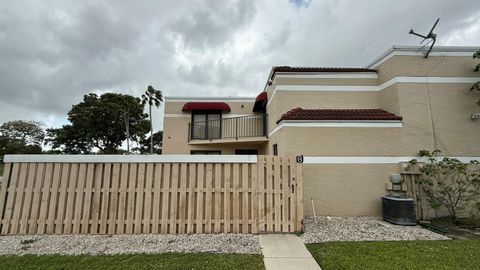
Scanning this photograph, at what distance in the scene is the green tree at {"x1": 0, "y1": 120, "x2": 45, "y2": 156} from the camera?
35.1 metres

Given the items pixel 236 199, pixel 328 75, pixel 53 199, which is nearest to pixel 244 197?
pixel 236 199

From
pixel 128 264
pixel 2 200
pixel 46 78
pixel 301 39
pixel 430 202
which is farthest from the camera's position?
pixel 46 78

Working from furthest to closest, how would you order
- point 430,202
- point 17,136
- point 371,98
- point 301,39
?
point 17,136 < point 301,39 < point 371,98 < point 430,202

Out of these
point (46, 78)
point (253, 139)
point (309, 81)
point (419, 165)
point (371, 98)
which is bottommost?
point (419, 165)

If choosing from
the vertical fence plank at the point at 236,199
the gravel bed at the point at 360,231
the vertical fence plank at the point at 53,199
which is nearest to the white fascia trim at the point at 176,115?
the vertical fence plank at the point at 53,199

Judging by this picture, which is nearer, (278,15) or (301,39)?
(278,15)

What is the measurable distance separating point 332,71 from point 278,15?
4078 millimetres

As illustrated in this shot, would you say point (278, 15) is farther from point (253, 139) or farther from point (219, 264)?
point (219, 264)

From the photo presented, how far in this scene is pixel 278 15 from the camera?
10391mm

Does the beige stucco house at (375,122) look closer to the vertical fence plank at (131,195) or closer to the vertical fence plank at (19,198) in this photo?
the vertical fence plank at (131,195)

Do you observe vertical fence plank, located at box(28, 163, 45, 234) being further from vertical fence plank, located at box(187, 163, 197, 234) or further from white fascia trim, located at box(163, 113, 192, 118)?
white fascia trim, located at box(163, 113, 192, 118)

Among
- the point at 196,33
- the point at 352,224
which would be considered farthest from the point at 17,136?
the point at 352,224

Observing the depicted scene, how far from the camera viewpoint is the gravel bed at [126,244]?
3895 millimetres

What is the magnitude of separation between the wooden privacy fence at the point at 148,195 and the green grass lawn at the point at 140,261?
1202 millimetres
